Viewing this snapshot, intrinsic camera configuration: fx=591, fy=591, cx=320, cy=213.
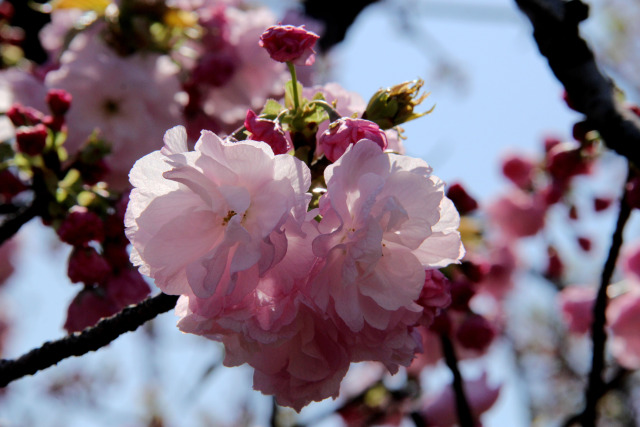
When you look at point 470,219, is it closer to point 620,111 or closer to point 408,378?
point 408,378

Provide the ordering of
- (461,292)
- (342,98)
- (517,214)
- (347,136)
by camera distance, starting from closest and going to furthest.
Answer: (347,136)
(342,98)
(461,292)
(517,214)

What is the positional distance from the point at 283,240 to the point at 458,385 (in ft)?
3.21

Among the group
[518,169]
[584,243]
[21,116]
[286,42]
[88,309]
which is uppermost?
[286,42]

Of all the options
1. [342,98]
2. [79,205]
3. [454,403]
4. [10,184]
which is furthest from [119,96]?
[454,403]

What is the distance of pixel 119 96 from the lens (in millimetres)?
1969

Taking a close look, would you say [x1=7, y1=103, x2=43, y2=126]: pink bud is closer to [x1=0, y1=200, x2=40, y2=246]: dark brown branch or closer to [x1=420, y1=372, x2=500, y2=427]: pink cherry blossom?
[x1=0, y1=200, x2=40, y2=246]: dark brown branch

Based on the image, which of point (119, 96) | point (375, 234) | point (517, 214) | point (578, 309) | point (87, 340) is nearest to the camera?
point (375, 234)

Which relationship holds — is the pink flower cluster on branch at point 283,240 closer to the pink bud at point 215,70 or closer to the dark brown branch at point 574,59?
the dark brown branch at point 574,59

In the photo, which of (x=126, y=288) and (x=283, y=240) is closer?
(x=283, y=240)

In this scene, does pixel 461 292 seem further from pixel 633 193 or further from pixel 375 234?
pixel 375 234

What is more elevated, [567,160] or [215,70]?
[567,160]

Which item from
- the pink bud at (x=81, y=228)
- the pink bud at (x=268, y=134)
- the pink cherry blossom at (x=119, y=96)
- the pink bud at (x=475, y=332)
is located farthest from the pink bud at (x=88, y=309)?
the pink bud at (x=475, y=332)

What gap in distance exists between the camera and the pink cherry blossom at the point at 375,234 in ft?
2.60

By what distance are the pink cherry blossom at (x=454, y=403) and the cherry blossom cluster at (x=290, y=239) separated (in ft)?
4.22
